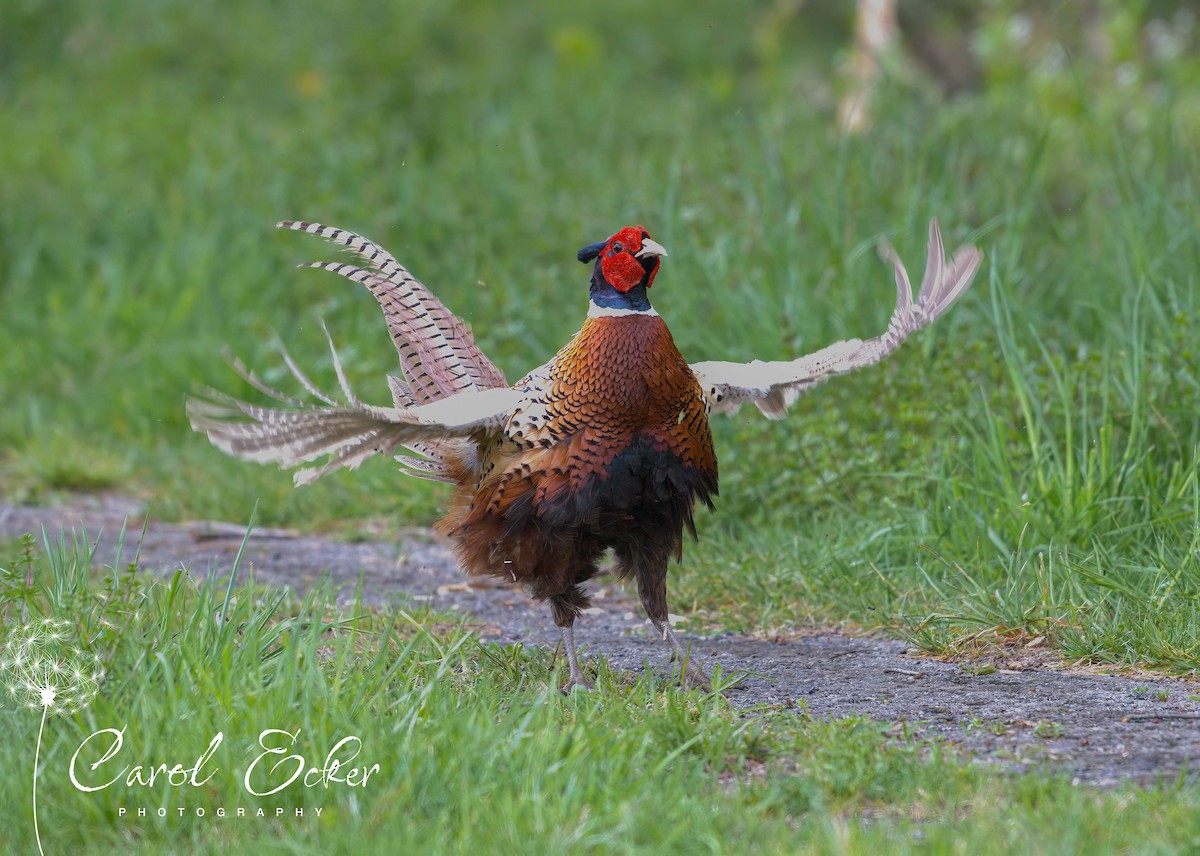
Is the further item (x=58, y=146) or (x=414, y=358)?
(x=58, y=146)

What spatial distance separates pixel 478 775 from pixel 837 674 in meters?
1.31

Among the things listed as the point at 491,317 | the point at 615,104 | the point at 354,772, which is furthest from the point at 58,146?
the point at 354,772

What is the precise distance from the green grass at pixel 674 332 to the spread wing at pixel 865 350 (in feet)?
2.63

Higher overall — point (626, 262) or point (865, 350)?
point (626, 262)

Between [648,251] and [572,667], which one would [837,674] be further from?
[648,251]

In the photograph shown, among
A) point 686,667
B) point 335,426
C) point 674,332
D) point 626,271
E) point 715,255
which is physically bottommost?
point 686,667

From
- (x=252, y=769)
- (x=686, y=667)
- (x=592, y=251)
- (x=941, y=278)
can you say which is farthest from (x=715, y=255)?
(x=252, y=769)

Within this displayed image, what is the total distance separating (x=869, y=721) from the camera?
3246 mm

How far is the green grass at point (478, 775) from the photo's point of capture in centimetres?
259

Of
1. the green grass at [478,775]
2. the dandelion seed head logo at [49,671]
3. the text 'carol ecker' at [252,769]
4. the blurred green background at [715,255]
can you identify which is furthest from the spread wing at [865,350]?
the dandelion seed head logo at [49,671]

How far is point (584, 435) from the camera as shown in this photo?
3537 mm

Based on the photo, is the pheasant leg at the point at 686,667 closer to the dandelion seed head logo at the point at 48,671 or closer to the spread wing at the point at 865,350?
the spread wing at the point at 865,350

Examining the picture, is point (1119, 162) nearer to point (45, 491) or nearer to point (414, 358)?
point (414, 358)

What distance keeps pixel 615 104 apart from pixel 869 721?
660 cm
